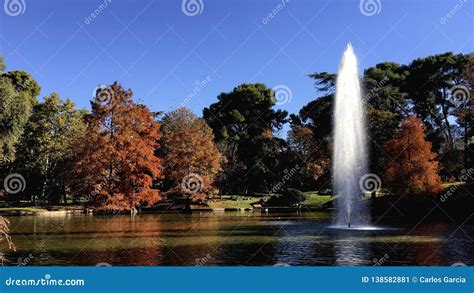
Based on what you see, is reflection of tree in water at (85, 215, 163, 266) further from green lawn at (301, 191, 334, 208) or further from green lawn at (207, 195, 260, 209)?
green lawn at (301, 191, 334, 208)

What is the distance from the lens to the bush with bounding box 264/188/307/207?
61.4 meters

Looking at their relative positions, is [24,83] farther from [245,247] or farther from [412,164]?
[245,247]

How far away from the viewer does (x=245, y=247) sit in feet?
71.7

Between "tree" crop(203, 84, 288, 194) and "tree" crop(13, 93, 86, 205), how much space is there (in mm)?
21720

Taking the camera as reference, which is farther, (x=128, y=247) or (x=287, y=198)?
A: (x=287, y=198)

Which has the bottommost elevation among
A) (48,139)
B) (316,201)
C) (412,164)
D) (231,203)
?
(231,203)

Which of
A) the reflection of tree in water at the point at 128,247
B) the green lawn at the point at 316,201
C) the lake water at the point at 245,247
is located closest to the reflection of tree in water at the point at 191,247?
the lake water at the point at 245,247

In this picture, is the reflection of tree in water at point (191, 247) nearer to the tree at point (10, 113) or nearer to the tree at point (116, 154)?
the tree at point (116, 154)

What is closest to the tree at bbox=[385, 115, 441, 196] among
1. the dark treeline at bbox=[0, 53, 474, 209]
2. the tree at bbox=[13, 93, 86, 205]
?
the dark treeline at bbox=[0, 53, 474, 209]

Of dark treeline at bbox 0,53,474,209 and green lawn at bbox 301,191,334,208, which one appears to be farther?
green lawn at bbox 301,191,334,208

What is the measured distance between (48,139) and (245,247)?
46.1 meters

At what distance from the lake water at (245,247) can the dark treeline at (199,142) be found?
850cm

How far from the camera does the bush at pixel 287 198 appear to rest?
61.4m

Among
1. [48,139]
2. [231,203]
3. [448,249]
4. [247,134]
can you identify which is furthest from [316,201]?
[448,249]
